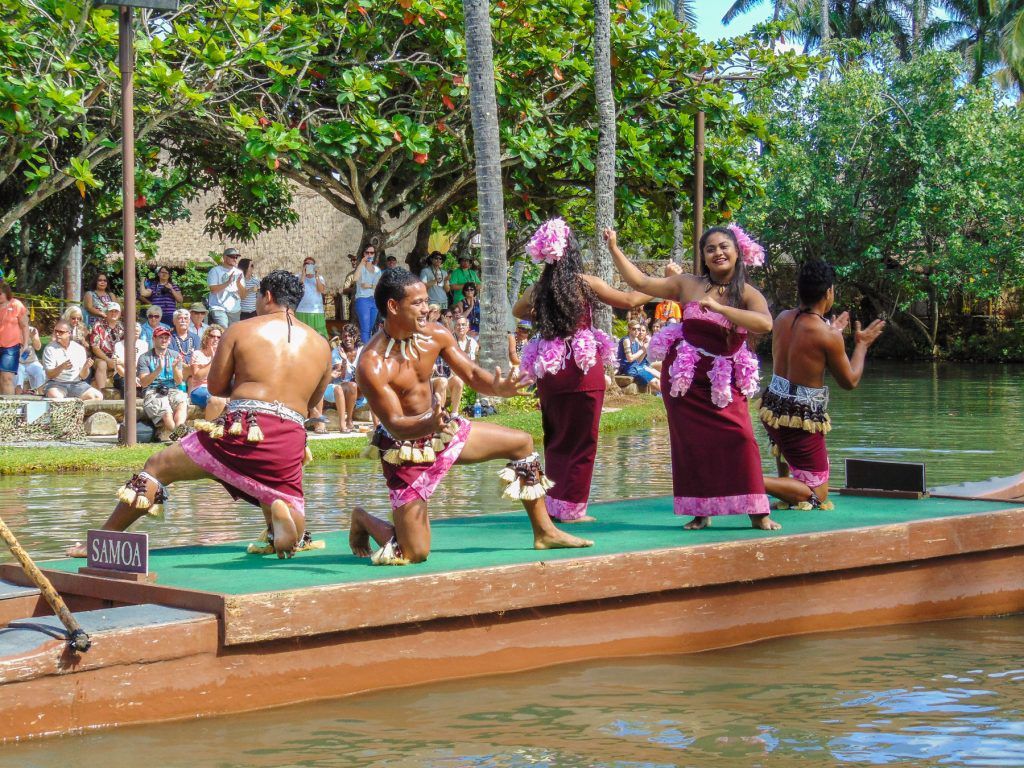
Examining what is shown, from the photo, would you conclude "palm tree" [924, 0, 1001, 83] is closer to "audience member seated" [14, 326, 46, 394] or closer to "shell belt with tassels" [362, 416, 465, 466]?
"audience member seated" [14, 326, 46, 394]

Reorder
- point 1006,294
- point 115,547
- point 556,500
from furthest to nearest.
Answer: point 1006,294 < point 556,500 < point 115,547

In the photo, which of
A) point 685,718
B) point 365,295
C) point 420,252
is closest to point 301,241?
point 420,252

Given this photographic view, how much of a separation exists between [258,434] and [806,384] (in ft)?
10.6

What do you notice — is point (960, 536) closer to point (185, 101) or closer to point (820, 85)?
point (185, 101)

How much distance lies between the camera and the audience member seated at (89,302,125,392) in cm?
1591

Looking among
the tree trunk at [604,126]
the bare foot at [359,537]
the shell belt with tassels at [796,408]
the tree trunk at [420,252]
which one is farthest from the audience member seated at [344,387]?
the bare foot at [359,537]

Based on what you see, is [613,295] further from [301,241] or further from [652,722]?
[301,241]

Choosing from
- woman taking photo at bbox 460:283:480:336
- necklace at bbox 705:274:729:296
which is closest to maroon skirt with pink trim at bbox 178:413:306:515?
necklace at bbox 705:274:729:296

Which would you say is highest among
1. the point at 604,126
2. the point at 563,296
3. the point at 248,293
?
the point at 604,126

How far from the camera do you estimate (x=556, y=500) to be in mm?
7637

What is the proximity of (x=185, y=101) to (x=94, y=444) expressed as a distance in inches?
166

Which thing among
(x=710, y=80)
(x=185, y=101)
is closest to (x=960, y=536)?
(x=185, y=101)

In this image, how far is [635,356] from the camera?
20.6 meters

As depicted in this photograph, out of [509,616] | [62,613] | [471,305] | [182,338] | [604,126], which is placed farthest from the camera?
[471,305]
